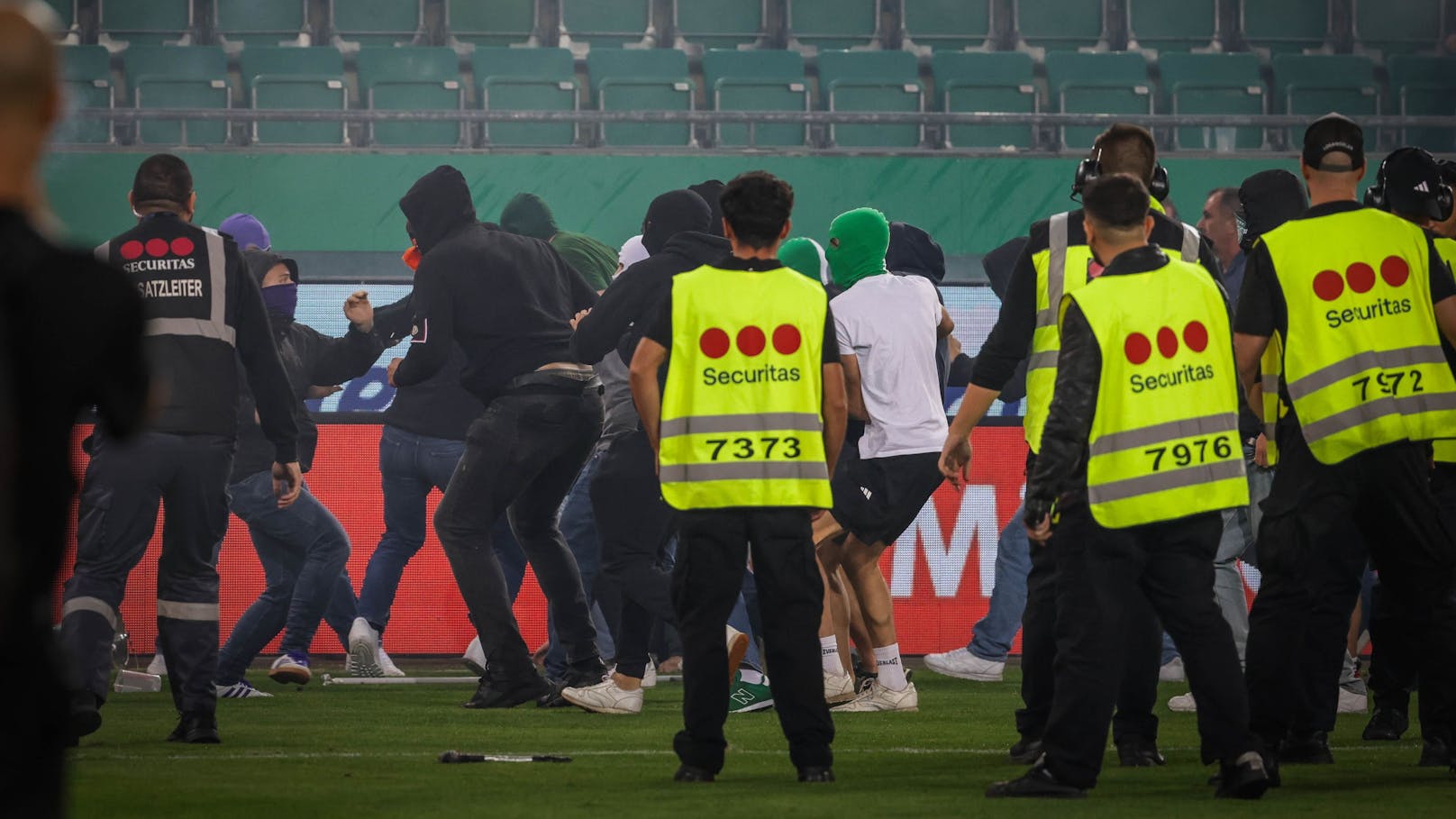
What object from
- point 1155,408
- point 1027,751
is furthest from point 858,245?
point 1155,408

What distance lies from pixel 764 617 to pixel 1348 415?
1.62m

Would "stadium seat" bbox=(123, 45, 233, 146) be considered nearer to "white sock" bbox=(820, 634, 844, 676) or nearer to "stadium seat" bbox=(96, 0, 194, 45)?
"stadium seat" bbox=(96, 0, 194, 45)

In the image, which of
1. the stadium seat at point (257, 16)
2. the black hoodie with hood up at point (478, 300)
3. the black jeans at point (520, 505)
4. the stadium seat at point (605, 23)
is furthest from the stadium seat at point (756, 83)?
the black jeans at point (520, 505)

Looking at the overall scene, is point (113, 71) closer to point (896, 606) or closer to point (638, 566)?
point (896, 606)

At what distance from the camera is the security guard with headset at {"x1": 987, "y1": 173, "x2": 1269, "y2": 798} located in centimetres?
473

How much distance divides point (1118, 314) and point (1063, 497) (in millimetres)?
468

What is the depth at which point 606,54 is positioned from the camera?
1633cm

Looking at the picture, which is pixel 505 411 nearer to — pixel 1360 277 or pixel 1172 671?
pixel 1360 277

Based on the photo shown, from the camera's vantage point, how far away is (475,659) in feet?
28.8

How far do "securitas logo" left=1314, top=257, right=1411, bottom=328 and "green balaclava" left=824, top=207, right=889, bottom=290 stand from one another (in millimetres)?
2684

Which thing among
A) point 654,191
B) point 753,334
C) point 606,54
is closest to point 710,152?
point 654,191

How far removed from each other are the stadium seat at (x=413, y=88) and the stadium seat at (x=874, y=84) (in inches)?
119

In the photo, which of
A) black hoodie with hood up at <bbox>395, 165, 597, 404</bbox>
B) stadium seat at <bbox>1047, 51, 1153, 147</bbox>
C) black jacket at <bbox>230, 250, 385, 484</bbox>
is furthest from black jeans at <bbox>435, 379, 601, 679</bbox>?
stadium seat at <bbox>1047, 51, 1153, 147</bbox>

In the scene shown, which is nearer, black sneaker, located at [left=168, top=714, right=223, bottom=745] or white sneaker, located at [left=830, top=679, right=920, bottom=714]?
black sneaker, located at [left=168, top=714, right=223, bottom=745]
